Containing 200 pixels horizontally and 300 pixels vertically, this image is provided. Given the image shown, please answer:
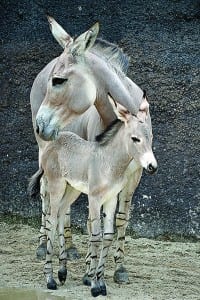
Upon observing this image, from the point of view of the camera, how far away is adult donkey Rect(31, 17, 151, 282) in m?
7.36

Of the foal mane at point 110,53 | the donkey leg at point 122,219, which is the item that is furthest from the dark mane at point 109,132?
the foal mane at point 110,53

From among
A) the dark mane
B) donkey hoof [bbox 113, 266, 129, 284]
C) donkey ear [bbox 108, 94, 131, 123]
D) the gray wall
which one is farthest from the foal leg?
the gray wall

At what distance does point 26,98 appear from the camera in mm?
10641

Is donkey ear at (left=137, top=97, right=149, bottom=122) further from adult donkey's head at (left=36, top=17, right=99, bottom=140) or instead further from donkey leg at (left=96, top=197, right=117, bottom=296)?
donkey leg at (left=96, top=197, right=117, bottom=296)

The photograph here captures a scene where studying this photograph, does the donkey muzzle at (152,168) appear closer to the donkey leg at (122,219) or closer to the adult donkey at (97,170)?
the adult donkey at (97,170)

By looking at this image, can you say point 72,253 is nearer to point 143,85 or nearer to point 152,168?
point 143,85

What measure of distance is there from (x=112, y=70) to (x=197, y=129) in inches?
96.9

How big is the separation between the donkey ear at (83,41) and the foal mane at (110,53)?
1.45ft

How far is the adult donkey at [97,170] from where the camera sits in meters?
7.07

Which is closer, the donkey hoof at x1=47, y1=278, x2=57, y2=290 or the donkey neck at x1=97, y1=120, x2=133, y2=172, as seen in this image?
the donkey neck at x1=97, y1=120, x2=133, y2=172

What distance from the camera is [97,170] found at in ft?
23.7

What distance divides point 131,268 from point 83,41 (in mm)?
2348

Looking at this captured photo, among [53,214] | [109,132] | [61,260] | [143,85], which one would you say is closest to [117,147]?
[109,132]

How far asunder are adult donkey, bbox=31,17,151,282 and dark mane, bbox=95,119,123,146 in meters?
0.22
